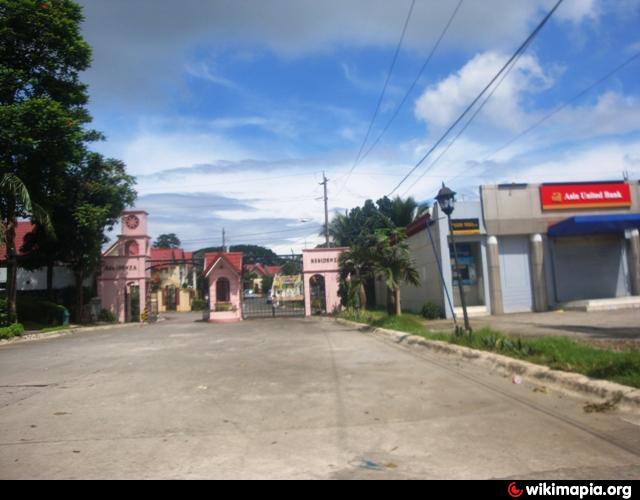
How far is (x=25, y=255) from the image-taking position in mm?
29953

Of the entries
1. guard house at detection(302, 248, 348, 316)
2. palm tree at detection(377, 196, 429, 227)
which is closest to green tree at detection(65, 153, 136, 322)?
guard house at detection(302, 248, 348, 316)

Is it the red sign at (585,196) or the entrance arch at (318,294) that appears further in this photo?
the entrance arch at (318,294)

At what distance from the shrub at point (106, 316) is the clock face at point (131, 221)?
6.10 m

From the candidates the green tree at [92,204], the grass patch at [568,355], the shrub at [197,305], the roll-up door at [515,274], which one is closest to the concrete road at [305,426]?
the grass patch at [568,355]

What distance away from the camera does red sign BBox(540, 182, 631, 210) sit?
25219 millimetres

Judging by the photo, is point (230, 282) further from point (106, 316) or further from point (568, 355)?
point (568, 355)

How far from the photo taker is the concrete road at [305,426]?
446 centimetres

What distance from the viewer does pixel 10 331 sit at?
21.3 m

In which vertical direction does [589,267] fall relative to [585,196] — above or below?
below

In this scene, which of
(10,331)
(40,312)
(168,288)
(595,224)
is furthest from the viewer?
(168,288)

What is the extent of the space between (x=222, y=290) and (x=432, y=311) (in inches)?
721
